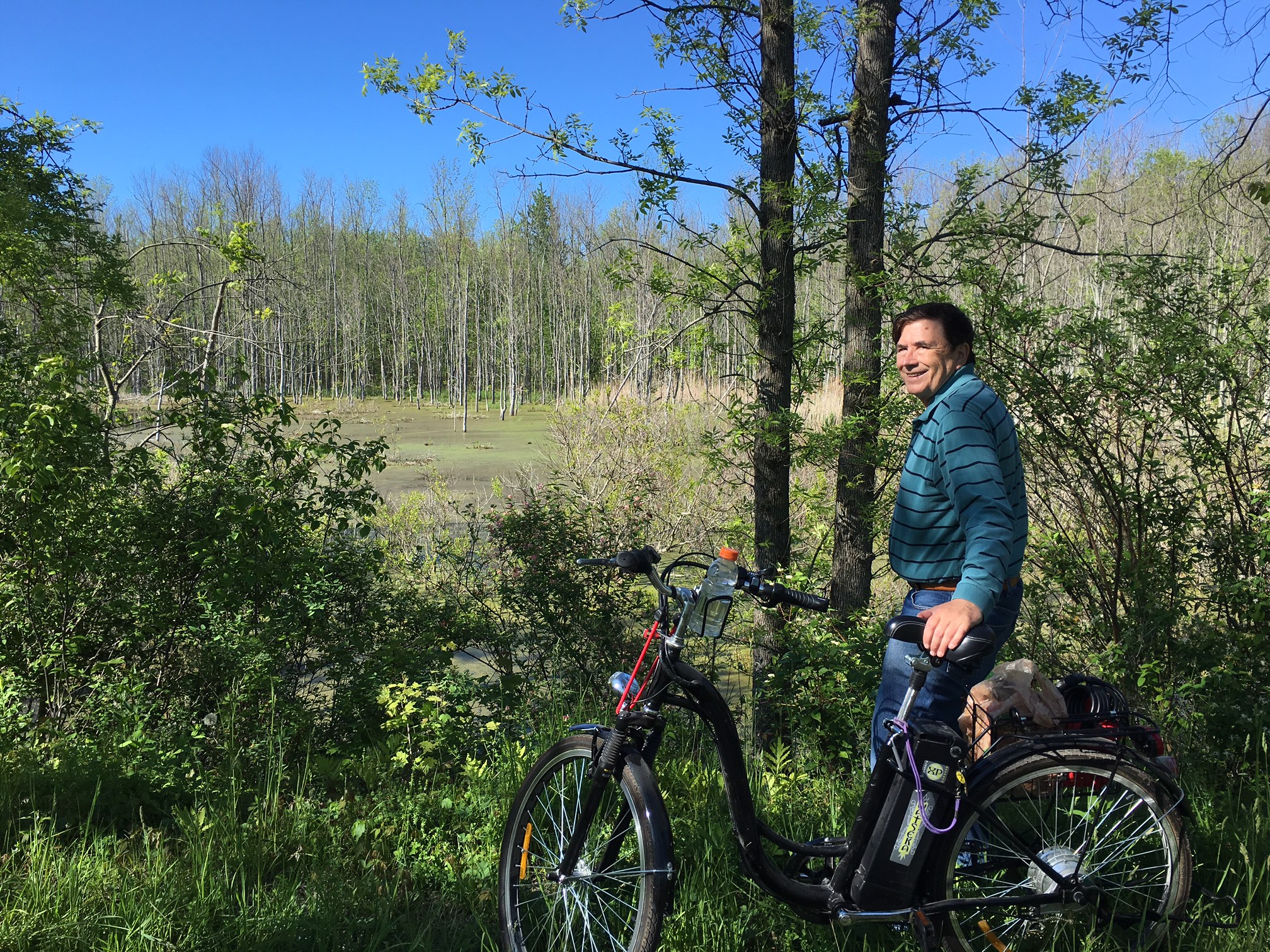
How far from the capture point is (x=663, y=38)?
6.67 meters

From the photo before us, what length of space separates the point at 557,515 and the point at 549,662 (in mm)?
1378

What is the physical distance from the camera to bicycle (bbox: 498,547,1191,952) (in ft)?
6.77

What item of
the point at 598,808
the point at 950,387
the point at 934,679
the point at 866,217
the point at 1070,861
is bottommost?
the point at 1070,861

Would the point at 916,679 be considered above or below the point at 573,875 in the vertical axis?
above

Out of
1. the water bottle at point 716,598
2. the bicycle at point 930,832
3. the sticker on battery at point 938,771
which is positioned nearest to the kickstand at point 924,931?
the bicycle at point 930,832

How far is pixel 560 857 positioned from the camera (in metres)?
2.30

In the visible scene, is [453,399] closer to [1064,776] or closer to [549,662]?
[549,662]

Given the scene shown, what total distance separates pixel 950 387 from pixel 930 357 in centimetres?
12

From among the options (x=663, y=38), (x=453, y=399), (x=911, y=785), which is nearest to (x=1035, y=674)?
(x=911, y=785)

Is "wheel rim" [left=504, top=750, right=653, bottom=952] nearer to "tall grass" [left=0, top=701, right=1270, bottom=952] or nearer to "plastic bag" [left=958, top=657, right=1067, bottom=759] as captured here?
"tall grass" [left=0, top=701, right=1270, bottom=952]

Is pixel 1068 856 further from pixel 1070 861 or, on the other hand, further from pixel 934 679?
pixel 934 679

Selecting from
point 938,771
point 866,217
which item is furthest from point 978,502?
point 866,217

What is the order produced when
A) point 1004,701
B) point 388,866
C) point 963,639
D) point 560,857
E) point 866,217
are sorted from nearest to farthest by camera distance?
point 963,639 → point 560,857 → point 1004,701 → point 388,866 → point 866,217

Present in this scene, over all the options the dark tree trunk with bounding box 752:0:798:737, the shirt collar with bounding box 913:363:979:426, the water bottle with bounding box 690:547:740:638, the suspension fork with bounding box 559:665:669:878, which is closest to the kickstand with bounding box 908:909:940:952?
the suspension fork with bounding box 559:665:669:878
